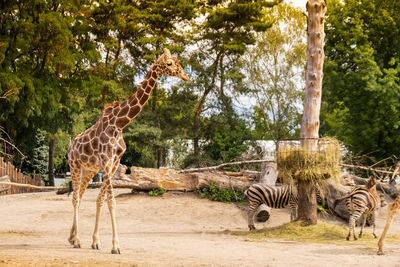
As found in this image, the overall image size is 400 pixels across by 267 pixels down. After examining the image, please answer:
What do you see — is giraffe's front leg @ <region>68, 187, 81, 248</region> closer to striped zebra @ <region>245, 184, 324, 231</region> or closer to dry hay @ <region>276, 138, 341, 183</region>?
dry hay @ <region>276, 138, 341, 183</region>

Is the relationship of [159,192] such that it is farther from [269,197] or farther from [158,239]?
[158,239]

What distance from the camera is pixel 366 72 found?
76.2 ft

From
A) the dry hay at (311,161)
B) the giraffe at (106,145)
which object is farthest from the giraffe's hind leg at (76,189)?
the dry hay at (311,161)

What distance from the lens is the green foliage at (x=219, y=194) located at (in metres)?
16.9

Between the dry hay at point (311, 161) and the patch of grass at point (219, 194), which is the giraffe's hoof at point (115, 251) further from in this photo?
the patch of grass at point (219, 194)

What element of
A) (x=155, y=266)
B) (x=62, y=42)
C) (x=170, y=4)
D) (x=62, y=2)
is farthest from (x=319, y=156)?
(x=170, y=4)

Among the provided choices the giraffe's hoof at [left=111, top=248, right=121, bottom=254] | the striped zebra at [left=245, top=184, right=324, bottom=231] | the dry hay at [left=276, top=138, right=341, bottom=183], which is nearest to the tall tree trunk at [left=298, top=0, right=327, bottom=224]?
the dry hay at [left=276, top=138, right=341, bottom=183]

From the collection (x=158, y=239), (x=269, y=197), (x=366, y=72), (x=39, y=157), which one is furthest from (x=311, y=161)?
(x=39, y=157)

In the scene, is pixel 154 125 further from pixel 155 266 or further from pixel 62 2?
pixel 155 266

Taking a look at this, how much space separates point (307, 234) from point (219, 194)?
6.08 metres

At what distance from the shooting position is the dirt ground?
291 inches

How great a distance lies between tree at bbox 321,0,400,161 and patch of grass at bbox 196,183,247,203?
9.06 m

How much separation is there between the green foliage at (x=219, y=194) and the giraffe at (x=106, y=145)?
8.01 metres

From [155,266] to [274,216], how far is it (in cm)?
955
